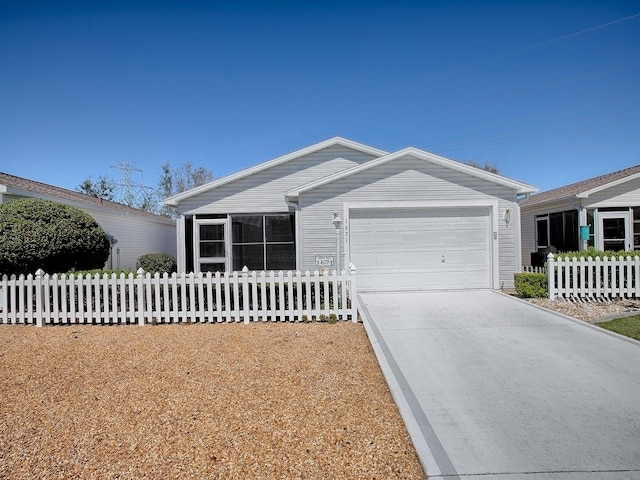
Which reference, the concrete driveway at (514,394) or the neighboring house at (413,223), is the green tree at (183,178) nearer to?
the neighboring house at (413,223)

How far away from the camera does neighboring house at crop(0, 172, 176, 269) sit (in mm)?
12617

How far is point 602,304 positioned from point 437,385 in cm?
659

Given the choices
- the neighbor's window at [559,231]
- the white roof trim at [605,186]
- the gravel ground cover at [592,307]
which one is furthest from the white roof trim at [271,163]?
the neighbor's window at [559,231]

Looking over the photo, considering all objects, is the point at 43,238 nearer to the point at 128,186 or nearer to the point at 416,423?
the point at 416,423

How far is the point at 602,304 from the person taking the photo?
823 centimetres

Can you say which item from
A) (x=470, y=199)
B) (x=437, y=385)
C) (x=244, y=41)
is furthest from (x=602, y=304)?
(x=244, y=41)

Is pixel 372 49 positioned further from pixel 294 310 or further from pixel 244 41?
pixel 294 310

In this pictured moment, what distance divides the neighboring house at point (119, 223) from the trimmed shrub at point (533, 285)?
14018 millimetres

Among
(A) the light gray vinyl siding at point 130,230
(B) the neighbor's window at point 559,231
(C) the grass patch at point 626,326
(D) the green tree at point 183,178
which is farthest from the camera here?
(D) the green tree at point 183,178

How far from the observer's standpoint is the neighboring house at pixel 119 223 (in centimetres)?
1262

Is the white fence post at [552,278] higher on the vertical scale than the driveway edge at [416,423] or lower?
Answer: higher

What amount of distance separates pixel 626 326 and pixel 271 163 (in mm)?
10267

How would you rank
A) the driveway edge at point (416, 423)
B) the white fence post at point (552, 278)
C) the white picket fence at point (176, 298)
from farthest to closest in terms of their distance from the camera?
the white fence post at point (552, 278) < the white picket fence at point (176, 298) < the driveway edge at point (416, 423)

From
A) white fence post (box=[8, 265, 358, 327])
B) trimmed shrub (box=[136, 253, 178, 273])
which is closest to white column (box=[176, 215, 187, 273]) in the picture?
trimmed shrub (box=[136, 253, 178, 273])
